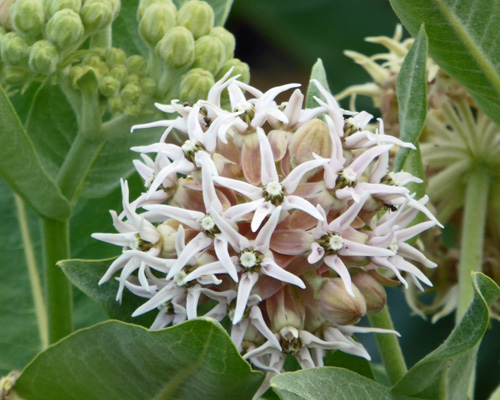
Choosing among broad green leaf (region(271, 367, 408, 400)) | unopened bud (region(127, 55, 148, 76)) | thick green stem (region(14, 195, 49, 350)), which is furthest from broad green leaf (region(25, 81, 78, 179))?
broad green leaf (region(271, 367, 408, 400))

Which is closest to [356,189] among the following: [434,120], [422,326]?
[434,120]

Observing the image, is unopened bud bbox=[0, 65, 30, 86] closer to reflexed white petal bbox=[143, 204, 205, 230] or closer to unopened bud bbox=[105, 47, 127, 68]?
unopened bud bbox=[105, 47, 127, 68]

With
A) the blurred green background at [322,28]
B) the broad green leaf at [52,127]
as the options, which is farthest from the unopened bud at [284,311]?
the blurred green background at [322,28]

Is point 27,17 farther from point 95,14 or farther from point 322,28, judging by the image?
point 322,28

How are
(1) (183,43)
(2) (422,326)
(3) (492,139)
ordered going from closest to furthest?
1. (1) (183,43)
2. (3) (492,139)
3. (2) (422,326)

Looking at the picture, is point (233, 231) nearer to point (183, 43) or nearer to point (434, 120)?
point (183, 43)

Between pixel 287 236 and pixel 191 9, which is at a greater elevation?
pixel 191 9

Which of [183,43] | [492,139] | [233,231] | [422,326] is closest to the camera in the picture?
[233,231]
